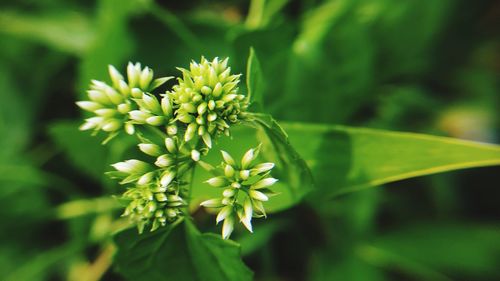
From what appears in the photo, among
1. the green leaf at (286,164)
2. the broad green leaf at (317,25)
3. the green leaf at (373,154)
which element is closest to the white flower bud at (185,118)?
the green leaf at (286,164)

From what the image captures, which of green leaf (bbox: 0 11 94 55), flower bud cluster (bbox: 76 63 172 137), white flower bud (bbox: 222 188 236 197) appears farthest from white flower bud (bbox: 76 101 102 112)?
green leaf (bbox: 0 11 94 55)

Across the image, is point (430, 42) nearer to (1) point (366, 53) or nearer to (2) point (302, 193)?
(1) point (366, 53)

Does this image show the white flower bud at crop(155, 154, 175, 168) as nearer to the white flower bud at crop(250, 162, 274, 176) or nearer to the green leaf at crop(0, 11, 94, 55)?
the white flower bud at crop(250, 162, 274, 176)

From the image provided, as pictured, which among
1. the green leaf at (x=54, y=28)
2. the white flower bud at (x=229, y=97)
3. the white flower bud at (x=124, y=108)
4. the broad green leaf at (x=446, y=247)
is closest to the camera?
the white flower bud at (x=229, y=97)

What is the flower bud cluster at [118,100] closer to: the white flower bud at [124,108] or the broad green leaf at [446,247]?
the white flower bud at [124,108]

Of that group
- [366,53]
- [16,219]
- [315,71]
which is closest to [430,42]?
[366,53]

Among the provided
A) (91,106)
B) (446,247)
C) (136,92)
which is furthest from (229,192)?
(446,247)

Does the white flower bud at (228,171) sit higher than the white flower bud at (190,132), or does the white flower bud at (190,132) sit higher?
the white flower bud at (190,132)
